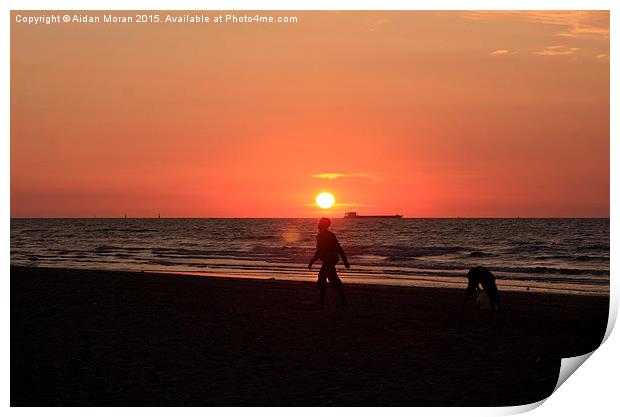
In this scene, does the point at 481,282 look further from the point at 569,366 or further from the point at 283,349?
the point at 283,349

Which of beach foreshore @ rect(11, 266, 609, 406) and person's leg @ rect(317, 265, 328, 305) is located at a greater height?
person's leg @ rect(317, 265, 328, 305)

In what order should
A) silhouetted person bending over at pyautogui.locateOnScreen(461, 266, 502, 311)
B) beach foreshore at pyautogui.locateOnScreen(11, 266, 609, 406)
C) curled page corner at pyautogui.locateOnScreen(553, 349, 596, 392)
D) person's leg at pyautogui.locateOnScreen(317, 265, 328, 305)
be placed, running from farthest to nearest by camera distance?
silhouetted person bending over at pyautogui.locateOnScreen(461, 266, 502, 311) < person's leg at pyautogui.locateOnScreen(317, 265, 328, 305) < curled page corner at pyautogui.locateOnScreen(553, 349, 596, 392) < beach foreshore at pyautogui.locateOnScreen(11, 266, 609, 406)

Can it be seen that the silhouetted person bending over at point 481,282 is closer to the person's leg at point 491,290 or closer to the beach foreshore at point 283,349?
the person's leg at point 491,290

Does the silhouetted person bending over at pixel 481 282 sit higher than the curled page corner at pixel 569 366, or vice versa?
the silhouetted person bending over at pixel 481 282

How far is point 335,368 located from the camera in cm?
909

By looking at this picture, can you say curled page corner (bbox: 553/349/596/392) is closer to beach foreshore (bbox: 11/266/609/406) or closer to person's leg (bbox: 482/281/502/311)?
beach foreshore (bbox: 11/266/609/406)

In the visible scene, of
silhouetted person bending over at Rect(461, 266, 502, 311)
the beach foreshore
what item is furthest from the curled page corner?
silhouetted person bending over at Rect(461, 266, 502, 311)

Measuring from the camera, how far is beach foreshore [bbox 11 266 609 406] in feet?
26.6

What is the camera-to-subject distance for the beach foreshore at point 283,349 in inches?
319

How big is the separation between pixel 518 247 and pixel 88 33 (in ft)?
151

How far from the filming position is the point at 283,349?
1013 cm

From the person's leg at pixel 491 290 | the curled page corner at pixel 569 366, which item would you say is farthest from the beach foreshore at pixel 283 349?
the person's leg at pixel 491 290
